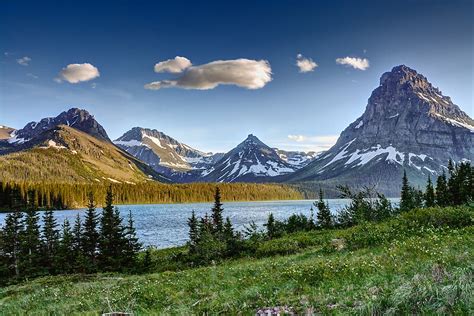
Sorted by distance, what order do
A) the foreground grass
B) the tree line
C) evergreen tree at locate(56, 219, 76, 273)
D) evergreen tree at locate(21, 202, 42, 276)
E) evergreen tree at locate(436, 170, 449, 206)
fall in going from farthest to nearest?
evergreen tree at locate(436, 170, 449, 206) → evergreen tree at locate(21, 202, 42, 276) → evergreen tree at locate(56, 219, 76, 273) → the tree line → the foreground grass

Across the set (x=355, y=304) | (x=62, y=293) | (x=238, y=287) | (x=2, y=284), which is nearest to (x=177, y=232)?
(x=2, y=284)

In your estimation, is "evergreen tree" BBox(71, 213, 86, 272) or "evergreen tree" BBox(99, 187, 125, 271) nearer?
"evergreen tree" BBox(71, 213, 86, 272)

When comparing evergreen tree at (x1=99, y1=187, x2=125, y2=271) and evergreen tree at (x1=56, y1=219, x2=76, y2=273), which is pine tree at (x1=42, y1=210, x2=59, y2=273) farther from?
evergreen tree at (x1=99, y1=187, x2=125, y2=271)

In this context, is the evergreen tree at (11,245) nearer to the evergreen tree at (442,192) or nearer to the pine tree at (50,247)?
the pine tree at (50,247)

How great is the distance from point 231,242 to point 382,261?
970 inches

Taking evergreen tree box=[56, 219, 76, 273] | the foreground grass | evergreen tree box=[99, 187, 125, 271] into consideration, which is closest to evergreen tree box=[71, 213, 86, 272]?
evergreen tree box=[56, 219, 76, 273]

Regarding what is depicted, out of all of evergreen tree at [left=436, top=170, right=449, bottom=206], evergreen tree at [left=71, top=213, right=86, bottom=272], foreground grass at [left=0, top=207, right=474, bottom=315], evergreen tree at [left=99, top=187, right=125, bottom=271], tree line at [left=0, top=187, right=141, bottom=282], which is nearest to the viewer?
foreground grass at [left=0, top=207, right=474, bottom=315]

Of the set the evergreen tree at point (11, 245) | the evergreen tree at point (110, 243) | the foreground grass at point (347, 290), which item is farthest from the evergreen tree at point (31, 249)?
the foreground grass at point (347, 290)

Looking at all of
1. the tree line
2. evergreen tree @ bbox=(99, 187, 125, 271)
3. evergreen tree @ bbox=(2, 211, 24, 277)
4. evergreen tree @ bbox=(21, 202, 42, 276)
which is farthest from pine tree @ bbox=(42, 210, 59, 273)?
evergreen tree @ bbox=(99, 187, 125, 271)

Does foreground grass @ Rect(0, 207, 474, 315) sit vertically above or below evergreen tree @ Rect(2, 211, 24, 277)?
above

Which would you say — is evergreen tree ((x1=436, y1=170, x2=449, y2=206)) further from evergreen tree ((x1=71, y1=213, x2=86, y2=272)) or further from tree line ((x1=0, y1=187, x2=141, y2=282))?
evergreen tree ((x1=71, y1=213, x2=86, y2=272))

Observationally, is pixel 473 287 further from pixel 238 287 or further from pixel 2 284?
pixel 2 284

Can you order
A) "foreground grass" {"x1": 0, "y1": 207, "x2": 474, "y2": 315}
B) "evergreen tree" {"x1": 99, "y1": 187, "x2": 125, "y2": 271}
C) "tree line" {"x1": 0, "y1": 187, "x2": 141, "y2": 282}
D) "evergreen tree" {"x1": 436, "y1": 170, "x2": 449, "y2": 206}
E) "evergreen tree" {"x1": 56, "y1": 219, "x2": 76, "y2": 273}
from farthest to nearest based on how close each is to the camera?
"evergreen tree" {"x1": 436, "y1": 170, "x2": 449, "y2": 206}, "evergreen tree" {"x1": 99, "y1": 187, "x2": 125, "y2": 271}, "evergreen tree" {"x1": 56, "y1": 219, "x2": 76, "y2": 273}, "tree line" {"x1": 0, "y1": 187, "x2": 141, "y2": 282}, "foreground grass" {"x1": 0, "y1": 207, "x2": 474, "y2": 315}

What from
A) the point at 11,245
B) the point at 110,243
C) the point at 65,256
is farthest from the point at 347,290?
the point at 11,245
